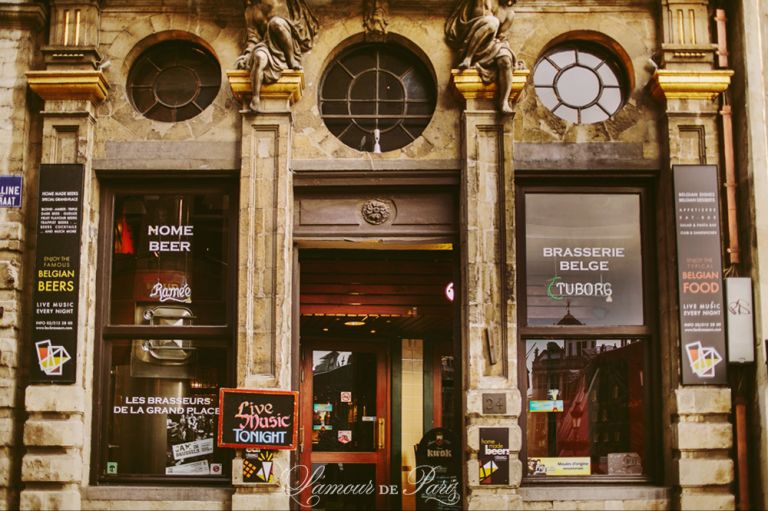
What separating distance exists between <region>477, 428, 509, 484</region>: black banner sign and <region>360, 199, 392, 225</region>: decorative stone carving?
2.46m

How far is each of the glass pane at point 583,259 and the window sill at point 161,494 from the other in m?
3.63

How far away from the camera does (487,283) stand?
9734 mm

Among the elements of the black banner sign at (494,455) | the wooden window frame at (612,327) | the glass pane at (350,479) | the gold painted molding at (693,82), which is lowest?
the glass pane at (350,479)

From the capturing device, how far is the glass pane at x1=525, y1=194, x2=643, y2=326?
396 inches

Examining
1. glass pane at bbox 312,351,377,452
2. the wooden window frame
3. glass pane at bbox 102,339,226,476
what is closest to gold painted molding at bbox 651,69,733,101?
the wooden window frame

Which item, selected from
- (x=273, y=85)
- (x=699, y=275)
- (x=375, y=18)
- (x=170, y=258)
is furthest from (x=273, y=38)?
(x=699, y=275)

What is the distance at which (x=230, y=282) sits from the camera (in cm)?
1009

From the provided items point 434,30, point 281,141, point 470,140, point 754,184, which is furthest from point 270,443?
point 754,184

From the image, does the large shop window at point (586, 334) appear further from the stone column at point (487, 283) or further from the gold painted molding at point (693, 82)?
the gold painted molding at point (693, 82)

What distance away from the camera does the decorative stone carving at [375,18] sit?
33.8ft

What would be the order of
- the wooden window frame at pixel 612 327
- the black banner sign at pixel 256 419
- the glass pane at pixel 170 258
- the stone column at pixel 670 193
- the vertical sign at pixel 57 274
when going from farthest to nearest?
the glass pane at pixel 170 258 → the wooden window frame at pixel 612 327 → the vertical sign at pixel 57 274 → the black banner sign at pixel 256 419 → the stone column at pixel 670 193

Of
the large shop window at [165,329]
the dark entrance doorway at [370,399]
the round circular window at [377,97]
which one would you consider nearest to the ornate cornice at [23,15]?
the large shop window at [165,329]

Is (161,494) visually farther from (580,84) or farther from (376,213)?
(580,84)

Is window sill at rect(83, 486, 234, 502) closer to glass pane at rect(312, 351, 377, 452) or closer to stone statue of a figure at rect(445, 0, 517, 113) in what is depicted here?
stone statue of a figure at rect(445, 0, 517, 113)
